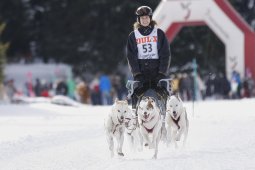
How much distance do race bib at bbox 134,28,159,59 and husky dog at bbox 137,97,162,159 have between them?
70cm

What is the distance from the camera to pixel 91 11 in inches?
1804

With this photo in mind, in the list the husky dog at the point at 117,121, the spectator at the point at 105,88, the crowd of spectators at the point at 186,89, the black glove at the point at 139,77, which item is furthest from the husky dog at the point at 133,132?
the spectator at the point at 105,88

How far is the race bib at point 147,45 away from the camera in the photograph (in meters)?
9.42

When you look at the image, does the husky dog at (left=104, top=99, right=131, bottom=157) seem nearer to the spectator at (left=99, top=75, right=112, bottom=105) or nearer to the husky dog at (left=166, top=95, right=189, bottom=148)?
the husky dog at (left=166, top=95, right=189, bottom=148)

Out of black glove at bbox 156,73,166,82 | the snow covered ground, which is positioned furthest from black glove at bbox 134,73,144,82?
the snow covered ground

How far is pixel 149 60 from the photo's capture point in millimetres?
9453

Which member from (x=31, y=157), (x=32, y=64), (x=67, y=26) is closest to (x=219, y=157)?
(x=31, y=157)

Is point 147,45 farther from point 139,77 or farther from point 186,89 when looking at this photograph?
point 186,89

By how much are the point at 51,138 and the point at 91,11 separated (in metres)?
34.0

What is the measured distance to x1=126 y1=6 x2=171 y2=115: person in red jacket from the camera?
30.9ft

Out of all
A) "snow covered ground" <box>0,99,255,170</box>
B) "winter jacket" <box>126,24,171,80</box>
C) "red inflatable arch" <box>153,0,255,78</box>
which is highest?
"red inflatable arch" <box>153,0,255,78</box>

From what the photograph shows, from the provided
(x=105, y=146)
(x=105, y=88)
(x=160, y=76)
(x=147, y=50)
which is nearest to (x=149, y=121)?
(x=160, y=76)

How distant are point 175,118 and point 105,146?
60.4 inches

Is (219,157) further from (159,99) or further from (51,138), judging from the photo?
(51,138)
